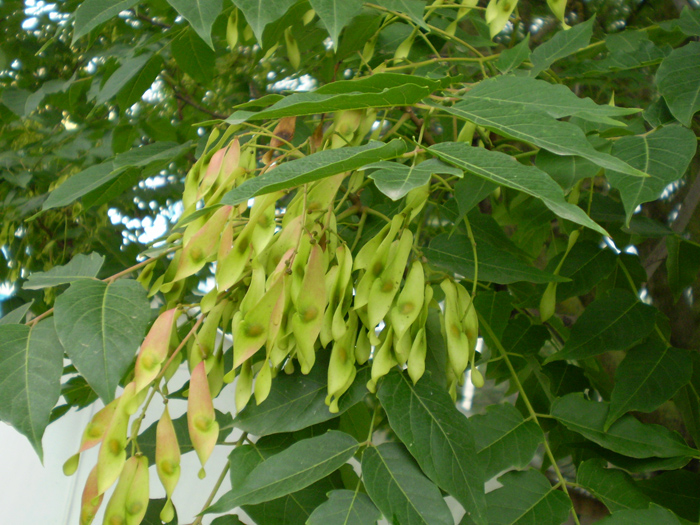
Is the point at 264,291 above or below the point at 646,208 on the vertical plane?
above

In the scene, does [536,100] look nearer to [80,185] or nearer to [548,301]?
[548,301]

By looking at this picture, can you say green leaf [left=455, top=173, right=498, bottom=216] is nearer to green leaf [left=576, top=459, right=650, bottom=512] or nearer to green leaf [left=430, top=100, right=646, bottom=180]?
green leaf [left=430, top=100, right=646, bottom=180]

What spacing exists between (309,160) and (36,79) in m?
1.31

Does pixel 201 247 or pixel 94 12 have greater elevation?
pixel 94 12

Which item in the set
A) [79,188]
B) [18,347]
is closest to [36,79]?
[79,188]

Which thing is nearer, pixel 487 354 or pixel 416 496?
pixel 416 496

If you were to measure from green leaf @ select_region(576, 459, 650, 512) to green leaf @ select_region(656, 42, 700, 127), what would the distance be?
0.32 metres

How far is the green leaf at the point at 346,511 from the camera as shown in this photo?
43 centimetres

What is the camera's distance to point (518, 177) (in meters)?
0.36

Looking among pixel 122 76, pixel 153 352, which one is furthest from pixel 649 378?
pixel 122 76

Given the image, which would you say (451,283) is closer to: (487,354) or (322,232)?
(322,232)

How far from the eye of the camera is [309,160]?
369 millimetres

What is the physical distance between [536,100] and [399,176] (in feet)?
0.50

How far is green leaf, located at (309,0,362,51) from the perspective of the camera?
0.51 meters
